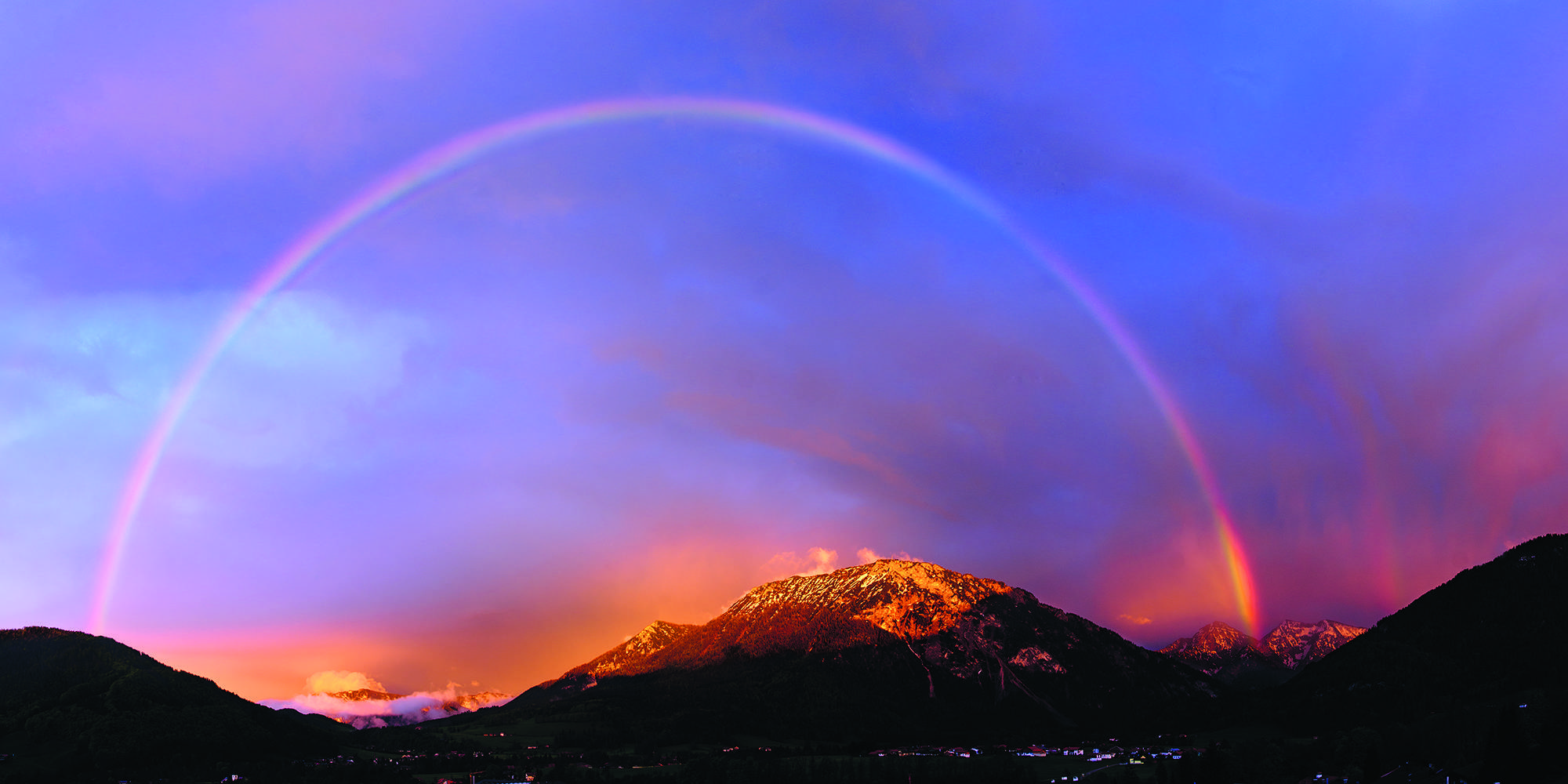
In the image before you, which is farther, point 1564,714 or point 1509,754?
point 1564,714

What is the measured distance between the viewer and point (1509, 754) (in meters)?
177

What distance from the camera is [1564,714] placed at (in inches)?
7825

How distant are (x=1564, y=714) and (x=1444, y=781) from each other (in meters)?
27.2

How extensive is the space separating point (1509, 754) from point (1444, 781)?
2394 cm

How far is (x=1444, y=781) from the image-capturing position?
649 ft

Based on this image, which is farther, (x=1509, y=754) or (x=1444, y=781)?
(x=1444, y=781)

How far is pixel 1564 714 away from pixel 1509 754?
110ft
